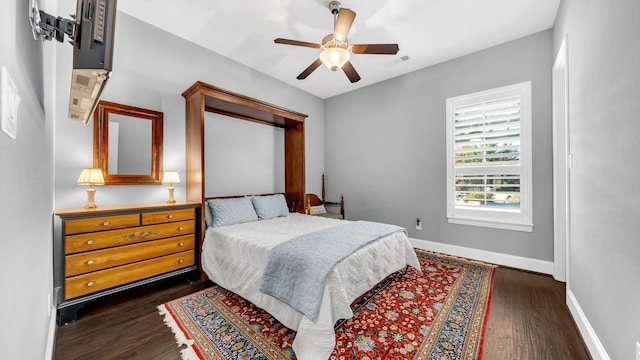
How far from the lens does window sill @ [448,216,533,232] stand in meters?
3.05

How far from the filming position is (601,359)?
1.46 m

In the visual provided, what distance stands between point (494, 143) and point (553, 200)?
0.92 m

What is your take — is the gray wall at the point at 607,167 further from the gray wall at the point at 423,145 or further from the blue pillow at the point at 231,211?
the blue pillow at the point at 231,211

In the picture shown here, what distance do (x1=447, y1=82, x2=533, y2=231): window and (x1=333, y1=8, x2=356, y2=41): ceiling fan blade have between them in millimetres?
2218

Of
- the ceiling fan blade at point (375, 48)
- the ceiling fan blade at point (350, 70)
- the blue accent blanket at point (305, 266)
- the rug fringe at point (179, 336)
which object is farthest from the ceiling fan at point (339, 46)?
the rug fringe at point (179, 336)

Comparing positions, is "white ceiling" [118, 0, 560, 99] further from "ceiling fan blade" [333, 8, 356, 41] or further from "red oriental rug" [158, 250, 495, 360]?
"red oriental rug" [158, 250, 495, 360]

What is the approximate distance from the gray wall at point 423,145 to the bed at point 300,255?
138 cm

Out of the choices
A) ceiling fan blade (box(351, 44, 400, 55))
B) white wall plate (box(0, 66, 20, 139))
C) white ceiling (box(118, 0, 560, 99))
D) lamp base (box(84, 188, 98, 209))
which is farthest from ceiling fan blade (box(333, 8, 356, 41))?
lamp base (box(84, 188, 98, 209))

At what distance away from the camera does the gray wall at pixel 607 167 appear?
3.91 feet

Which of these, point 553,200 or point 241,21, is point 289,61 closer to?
point 241,21

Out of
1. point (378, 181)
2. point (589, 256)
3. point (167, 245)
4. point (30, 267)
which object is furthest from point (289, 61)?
point (589, 256)

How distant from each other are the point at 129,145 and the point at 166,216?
0.91 metres

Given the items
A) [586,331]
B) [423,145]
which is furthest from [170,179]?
[586,331]

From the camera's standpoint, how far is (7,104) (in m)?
0.62
